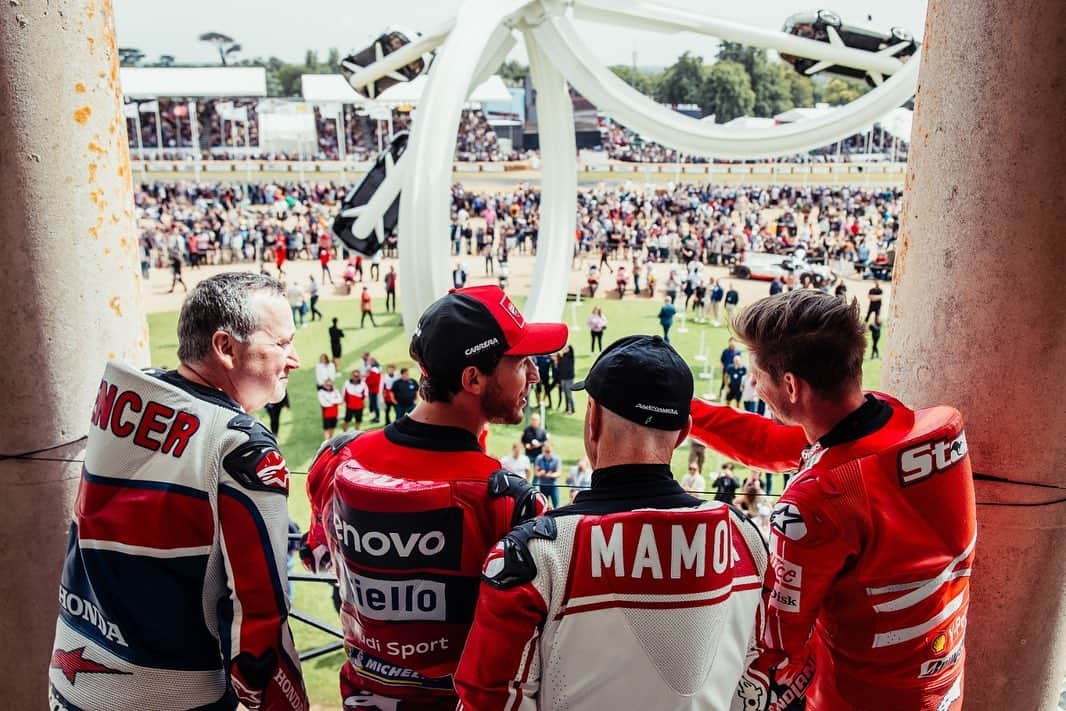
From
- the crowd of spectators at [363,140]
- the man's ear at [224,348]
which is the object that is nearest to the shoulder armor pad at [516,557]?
the man's ear at [224,348]

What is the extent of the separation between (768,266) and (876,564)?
2245 cm

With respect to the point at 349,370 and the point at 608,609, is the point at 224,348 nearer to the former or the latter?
the point at 608,609

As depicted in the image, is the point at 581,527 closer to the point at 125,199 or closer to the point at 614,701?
the point at 614,701

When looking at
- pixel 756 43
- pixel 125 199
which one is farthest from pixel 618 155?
pixel 125 199

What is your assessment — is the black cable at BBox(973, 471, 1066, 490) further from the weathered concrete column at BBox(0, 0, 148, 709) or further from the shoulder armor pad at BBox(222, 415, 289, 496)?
the weathered concrete column at BBox(0, 0, 148, 709)

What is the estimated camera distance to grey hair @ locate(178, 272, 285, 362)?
1927mm

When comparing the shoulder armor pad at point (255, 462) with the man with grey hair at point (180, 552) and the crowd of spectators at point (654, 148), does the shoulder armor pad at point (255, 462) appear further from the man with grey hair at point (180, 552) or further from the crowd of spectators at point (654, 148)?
the crowd of spectators at point (654, 148)

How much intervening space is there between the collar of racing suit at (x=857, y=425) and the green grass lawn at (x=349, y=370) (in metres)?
4.46

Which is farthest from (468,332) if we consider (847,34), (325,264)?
(325,264)

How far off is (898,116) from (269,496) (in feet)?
117

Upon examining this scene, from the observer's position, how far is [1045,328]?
2.22m

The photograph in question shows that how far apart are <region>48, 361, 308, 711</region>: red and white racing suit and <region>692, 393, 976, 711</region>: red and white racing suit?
950 mm

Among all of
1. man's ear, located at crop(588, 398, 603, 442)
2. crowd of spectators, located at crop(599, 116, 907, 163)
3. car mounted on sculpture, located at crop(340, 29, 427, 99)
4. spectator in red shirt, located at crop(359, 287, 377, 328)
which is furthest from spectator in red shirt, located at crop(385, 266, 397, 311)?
crowd of spectators, located at crop(599, 116, 907, 163)

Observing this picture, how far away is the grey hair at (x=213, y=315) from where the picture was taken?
1.93 meters
